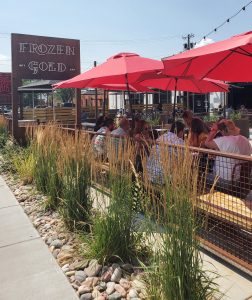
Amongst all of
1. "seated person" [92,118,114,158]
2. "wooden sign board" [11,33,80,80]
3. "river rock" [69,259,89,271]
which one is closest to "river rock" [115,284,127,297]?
"river rock" [69,259,89,271]

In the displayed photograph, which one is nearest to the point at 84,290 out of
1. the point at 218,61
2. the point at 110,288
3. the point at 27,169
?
the point at 110,288

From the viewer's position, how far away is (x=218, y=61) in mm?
4805

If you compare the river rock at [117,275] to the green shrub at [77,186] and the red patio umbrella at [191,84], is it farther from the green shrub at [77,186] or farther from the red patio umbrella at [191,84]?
the red patio umbrella at [191,84]

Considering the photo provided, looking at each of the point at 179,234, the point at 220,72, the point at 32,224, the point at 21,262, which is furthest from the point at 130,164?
the point at 220,72

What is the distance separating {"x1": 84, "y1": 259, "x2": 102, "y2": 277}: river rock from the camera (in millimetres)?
3008

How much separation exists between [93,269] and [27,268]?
628 millimetres

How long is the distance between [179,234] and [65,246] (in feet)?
5.68

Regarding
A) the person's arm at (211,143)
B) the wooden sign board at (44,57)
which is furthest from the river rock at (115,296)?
the wooden sign board at (44,57)

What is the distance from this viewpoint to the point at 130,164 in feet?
10.3

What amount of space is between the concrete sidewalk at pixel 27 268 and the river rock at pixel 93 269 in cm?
20

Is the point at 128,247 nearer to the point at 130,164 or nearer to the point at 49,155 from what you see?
the point at 130,164

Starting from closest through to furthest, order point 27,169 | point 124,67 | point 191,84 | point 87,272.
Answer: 1. point 87,272
2. point 124,67
3. point 27,169
4. point 191,84

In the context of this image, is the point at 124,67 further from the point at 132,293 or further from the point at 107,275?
Answer: the point at 132,293

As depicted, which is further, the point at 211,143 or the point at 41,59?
the point at 41,59
